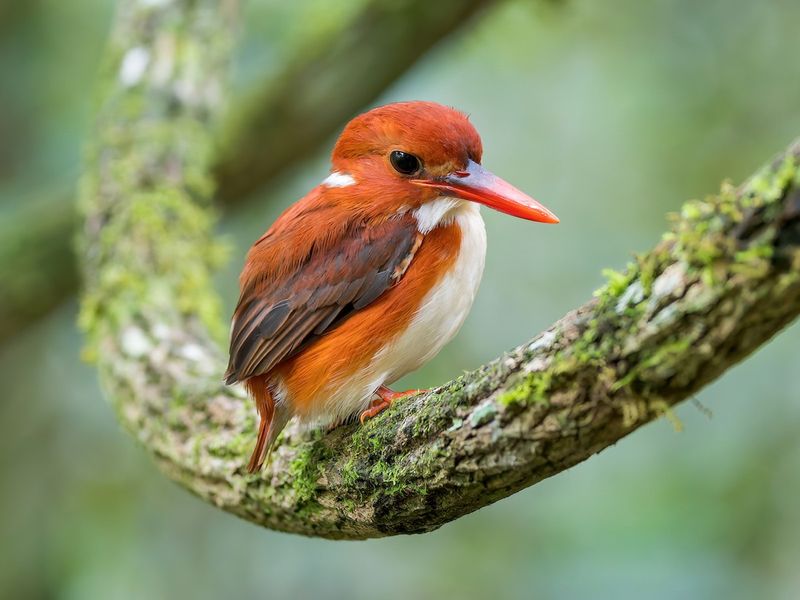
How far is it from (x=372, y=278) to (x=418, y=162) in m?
0.40

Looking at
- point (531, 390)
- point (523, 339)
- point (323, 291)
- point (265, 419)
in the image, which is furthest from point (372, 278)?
point (523, 339)

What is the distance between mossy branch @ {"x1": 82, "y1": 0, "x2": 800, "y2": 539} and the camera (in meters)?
1.28

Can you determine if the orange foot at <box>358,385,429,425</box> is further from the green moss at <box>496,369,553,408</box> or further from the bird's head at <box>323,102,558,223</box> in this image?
the green moss at <box>496,369,553,408</box>

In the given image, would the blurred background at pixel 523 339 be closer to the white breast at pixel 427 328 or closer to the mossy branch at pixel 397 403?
the mossy branch at pixel 397 403

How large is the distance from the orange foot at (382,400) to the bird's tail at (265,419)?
0.24m

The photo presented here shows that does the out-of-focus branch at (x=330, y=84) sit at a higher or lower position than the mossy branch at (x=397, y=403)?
higher

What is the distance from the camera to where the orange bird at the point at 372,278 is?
7.82ft

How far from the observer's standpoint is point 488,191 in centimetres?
243

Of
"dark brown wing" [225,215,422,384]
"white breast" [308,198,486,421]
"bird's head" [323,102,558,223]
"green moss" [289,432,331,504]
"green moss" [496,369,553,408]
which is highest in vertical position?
"bird's head" [323,102,558,223]

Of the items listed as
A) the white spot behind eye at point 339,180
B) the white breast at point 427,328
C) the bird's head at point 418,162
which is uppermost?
the white spot behind eye at point 339,180

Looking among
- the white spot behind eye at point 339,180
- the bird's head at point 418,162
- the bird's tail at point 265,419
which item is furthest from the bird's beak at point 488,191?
the bird's tail at point 265,419

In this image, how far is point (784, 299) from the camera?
4.04ft

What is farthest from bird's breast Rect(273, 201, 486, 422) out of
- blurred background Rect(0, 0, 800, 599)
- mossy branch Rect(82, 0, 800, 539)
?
blurred background Rect(0, 0, 800, 599)

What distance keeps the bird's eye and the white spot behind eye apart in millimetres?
160
